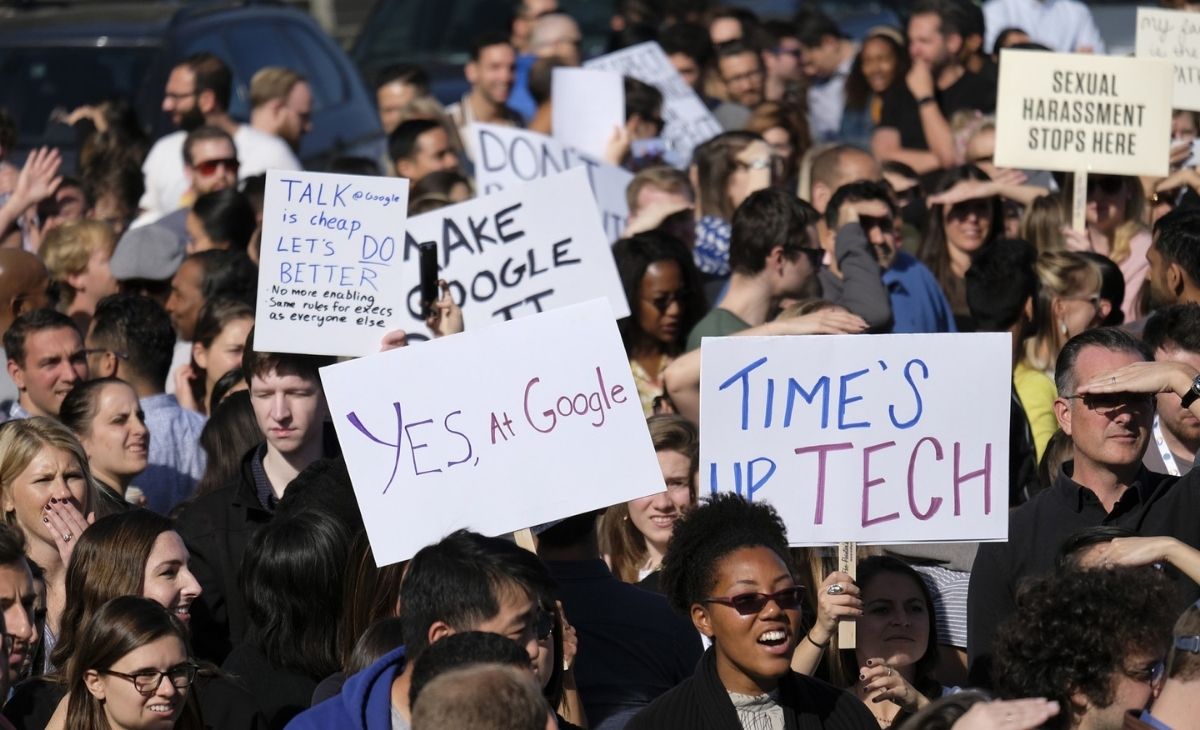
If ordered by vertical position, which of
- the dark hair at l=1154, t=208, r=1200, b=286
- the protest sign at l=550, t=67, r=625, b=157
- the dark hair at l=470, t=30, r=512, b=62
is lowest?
the dark hair at l=1154, t=208, r=1200, b=286

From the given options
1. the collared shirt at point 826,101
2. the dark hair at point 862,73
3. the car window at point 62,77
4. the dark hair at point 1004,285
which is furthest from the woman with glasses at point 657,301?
the collared shirt at point 826,101

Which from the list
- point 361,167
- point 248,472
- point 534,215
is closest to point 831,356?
point 248,472

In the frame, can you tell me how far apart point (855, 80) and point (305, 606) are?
8651 mm

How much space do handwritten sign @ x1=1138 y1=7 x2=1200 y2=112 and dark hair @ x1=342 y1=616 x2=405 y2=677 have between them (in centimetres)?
625

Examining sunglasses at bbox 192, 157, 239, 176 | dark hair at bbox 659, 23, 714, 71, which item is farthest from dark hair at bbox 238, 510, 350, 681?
dark hair at bbox 659, 23, 714, 71

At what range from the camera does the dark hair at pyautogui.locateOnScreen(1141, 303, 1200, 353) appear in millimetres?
6230

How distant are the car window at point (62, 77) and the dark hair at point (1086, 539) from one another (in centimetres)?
905

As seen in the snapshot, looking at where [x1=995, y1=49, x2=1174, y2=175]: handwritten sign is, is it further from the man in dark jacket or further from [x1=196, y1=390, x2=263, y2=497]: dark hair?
[x1=196, y1=390, x2=263, y2=497]: dark hair

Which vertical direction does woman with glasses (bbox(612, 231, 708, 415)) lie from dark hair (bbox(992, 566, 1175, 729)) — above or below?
above

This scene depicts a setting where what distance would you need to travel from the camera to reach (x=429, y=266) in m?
A: 7.73

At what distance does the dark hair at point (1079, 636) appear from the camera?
407 cm

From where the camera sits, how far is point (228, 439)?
6.98 meters

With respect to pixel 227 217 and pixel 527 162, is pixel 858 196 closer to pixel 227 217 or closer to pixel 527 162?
pixel 527 162

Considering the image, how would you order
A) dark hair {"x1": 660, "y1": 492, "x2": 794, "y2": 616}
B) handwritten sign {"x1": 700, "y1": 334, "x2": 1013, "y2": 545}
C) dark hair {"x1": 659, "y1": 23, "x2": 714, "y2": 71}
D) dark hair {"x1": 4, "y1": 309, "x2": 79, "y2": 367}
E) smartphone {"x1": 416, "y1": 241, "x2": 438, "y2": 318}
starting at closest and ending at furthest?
dark hair {"x1": 660, "y1": 492, "x2": 794, "y2": 616}
handwritten sign {"x1": 700, "y1": 334, "x2": 1013, "y2": 545}
dark hair {"x1": 4, "y1": 309, "x2": 79, "y2": 367}
smartphone {"x1": 416, "y1": 241, "x2": 438, "y2": 318}
dark hair {"x1": 659, "y1": 23, "x2": 714, "y2": 71}
